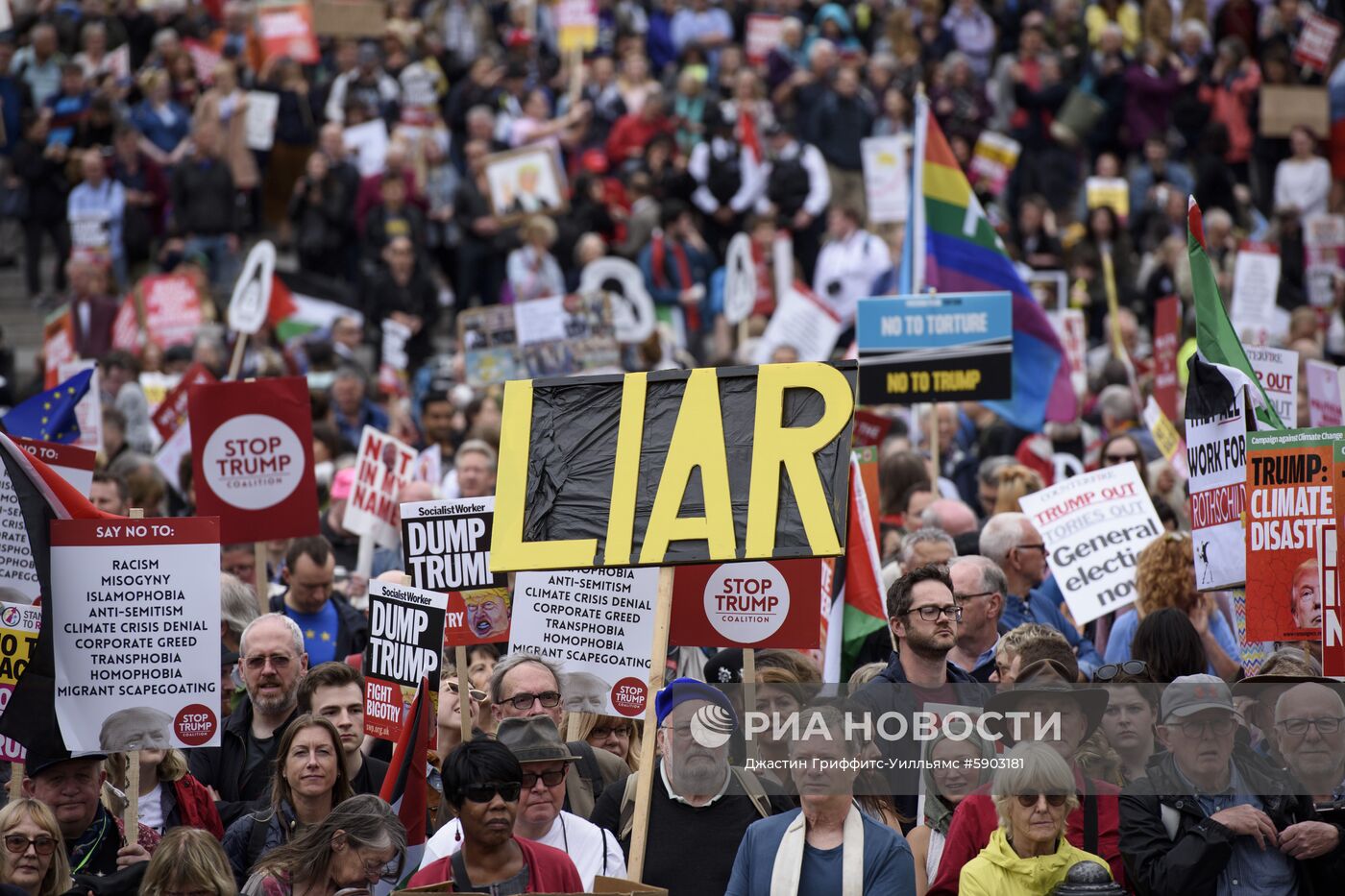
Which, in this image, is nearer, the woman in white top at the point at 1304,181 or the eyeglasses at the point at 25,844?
the eyeglasses at the point at 25,844

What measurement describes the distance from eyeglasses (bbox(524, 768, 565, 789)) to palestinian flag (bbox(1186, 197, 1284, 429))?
2.95m

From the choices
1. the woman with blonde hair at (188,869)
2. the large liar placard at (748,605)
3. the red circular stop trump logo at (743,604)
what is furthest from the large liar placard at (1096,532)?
the woman with blonde hair at (188,869)

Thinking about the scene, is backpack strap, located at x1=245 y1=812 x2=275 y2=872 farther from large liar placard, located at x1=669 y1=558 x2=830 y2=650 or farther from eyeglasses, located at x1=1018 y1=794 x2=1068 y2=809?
eyeglasses, located at x1=1018 y1=794 x2=1068 y2=809

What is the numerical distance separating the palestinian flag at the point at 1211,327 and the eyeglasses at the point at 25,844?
428 centimetres

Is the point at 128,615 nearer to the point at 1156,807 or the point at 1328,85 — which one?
the point at 1156,807

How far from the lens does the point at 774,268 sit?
67.8ft

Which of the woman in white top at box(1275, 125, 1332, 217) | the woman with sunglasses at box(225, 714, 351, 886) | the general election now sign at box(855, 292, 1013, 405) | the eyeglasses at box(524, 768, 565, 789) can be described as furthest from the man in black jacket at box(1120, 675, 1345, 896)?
the woman in white top at box(1275, 125, 1332, 217)

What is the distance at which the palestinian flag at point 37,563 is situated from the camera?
7.30 meters

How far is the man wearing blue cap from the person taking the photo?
6.66 m

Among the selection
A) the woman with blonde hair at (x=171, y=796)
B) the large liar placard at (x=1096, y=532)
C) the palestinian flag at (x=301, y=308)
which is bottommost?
the woman with blonde hair at (x=171, y=796)

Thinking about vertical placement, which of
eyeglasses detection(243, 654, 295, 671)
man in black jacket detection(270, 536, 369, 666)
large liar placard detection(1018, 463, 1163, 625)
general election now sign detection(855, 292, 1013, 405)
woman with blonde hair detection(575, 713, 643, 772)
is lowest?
woman with blonde hair detection(575, 713, 643, 772)

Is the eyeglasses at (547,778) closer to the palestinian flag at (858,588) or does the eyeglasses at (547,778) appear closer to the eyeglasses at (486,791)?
the eyeglasses at (486,791)

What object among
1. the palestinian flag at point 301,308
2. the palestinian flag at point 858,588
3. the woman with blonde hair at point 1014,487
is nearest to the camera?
the palestinian flag at point 858,588

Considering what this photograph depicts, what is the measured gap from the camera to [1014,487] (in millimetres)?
10852
